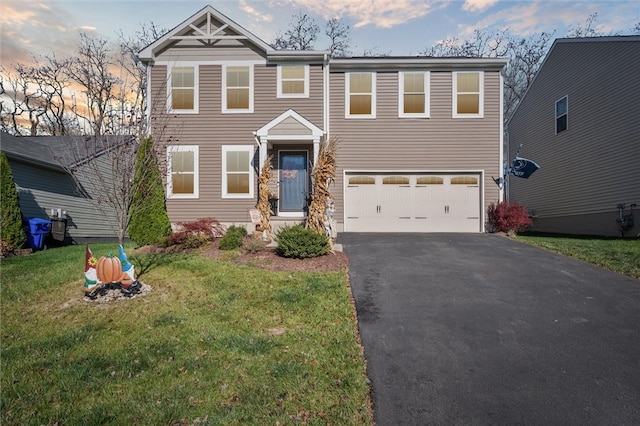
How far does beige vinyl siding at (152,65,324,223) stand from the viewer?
12352 mm

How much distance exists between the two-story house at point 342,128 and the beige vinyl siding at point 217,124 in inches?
1.4

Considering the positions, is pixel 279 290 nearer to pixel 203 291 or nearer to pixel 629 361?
pixel 203 291

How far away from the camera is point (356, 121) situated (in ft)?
41.5

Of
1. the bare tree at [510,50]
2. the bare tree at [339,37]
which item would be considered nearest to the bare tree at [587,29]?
the bare tree at [510,50]

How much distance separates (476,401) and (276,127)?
9927 millimetres

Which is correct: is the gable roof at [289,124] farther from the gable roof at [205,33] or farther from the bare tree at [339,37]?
the bare tree at [339,37]

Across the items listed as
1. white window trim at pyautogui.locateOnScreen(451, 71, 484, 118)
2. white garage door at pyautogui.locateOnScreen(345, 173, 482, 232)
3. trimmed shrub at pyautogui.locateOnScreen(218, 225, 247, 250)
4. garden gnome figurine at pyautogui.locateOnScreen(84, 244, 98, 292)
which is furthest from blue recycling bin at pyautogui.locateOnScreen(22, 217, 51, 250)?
white window trim at pyautogui.locateOnScreen(451, 71, 484, 118)

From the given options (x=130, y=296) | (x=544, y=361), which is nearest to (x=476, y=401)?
(x=544, y=361)

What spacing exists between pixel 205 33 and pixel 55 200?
8539 millimetres

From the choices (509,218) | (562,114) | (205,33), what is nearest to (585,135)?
(562,114)

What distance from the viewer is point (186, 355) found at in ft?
12.7

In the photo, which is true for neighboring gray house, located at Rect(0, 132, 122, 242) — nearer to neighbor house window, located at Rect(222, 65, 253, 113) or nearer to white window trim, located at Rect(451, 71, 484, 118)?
neighbor house window, located at Rect(222, 65, 253, 113)

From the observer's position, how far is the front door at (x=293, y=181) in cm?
Answer: 1258

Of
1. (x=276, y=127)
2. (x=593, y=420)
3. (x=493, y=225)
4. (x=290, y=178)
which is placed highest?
(x=276, y=127)
